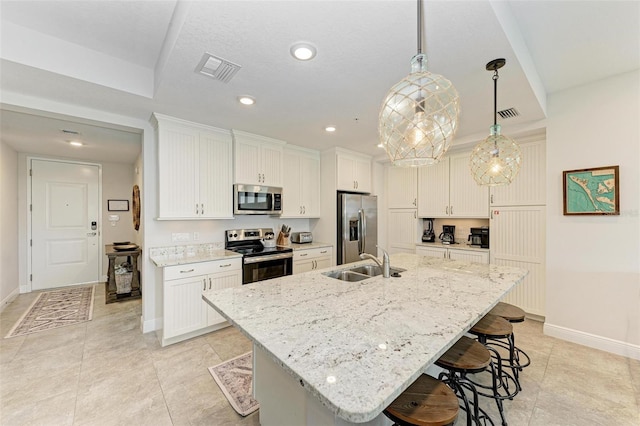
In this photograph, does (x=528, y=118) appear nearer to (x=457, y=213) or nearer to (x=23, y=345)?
(x=457, y=213)

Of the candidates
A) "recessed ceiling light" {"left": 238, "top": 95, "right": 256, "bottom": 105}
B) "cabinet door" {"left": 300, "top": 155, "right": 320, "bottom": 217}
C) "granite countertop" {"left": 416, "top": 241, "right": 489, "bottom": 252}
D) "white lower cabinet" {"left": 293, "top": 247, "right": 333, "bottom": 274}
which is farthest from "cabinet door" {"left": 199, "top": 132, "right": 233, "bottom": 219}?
"granite countertop" {"left": 416, "top": 241, "right": 489, "bottom": 252}

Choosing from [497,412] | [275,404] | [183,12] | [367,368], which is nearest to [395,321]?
[367,368]

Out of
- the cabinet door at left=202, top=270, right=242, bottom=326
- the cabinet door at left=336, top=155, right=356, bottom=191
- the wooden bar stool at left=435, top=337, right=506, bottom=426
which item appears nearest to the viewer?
the wooden bar stool at left=435, top=337, right=506, bottom=426

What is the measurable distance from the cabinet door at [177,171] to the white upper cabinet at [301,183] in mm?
1337

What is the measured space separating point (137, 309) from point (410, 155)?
433cm

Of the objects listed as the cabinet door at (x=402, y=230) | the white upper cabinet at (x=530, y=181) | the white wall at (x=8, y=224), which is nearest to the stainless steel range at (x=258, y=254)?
the cabinet door at (x=402, y=230)

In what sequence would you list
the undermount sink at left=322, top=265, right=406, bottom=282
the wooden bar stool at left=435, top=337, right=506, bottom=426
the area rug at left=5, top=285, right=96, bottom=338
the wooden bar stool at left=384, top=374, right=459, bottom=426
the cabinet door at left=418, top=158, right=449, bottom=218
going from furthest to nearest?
the cabinet door at left=418, top=158, right=449, bottom=218
the area rug at left=5, top=285, right=96, bottom=338
the undermount sink at left=322, top=265, right=406, bottom=282
the wooden bar stool at left=435, top=337, right=506, bottom=426
the wooden bar stool at left=384, top=374, right=459, bottom=426

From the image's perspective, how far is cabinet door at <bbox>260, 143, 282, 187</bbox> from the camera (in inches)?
146

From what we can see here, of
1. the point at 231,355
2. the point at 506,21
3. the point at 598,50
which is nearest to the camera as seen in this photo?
the point at 506,21

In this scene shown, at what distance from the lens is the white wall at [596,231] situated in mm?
2439

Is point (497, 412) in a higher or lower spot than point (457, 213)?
lower

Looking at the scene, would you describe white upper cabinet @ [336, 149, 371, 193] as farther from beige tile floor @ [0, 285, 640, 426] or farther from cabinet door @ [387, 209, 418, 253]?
beige tile floor @ [0, 285, 640, 426]

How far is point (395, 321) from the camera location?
1.26 metres

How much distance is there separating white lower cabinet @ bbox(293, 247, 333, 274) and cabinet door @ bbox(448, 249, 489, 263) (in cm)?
187
